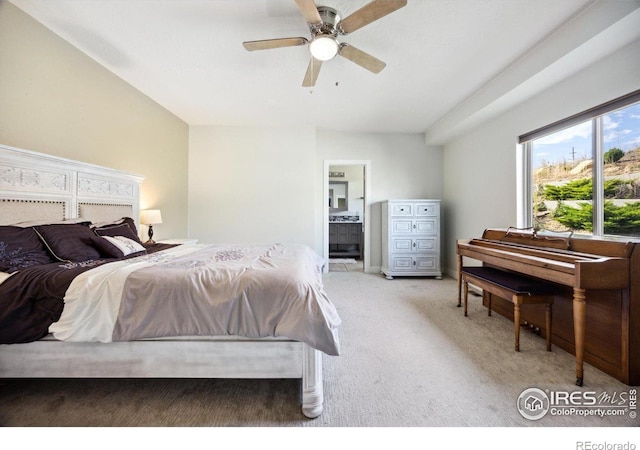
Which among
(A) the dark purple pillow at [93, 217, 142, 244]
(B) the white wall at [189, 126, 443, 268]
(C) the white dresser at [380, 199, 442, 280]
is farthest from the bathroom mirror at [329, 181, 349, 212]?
(A) the dark purple pillow at [93, 217, 142, 244]

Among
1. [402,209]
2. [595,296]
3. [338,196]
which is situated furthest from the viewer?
[338,196]

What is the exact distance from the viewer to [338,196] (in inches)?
276

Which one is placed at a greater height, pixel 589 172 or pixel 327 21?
pixel 327 21

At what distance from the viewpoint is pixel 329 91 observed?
10.4 ft

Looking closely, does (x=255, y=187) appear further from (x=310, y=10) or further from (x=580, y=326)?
(x=580, y=326)

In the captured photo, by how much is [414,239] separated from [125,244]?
12.7 ft

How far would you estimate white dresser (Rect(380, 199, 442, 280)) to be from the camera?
427 centimetres

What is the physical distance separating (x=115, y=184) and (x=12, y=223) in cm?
103

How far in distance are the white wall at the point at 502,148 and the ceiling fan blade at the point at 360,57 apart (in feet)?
5.87

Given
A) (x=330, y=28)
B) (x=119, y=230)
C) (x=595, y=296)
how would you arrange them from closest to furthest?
(x=595, y=296)
(x=330, y=28)
(x=119, y=230)

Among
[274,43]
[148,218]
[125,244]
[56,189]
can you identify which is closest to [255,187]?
[148,218]

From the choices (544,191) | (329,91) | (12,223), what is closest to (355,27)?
(329,91)

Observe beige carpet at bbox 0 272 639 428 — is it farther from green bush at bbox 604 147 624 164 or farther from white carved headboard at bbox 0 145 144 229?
green bush at bbox 604 147 624 164

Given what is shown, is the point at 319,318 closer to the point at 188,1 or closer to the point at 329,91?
the point at 188,1
